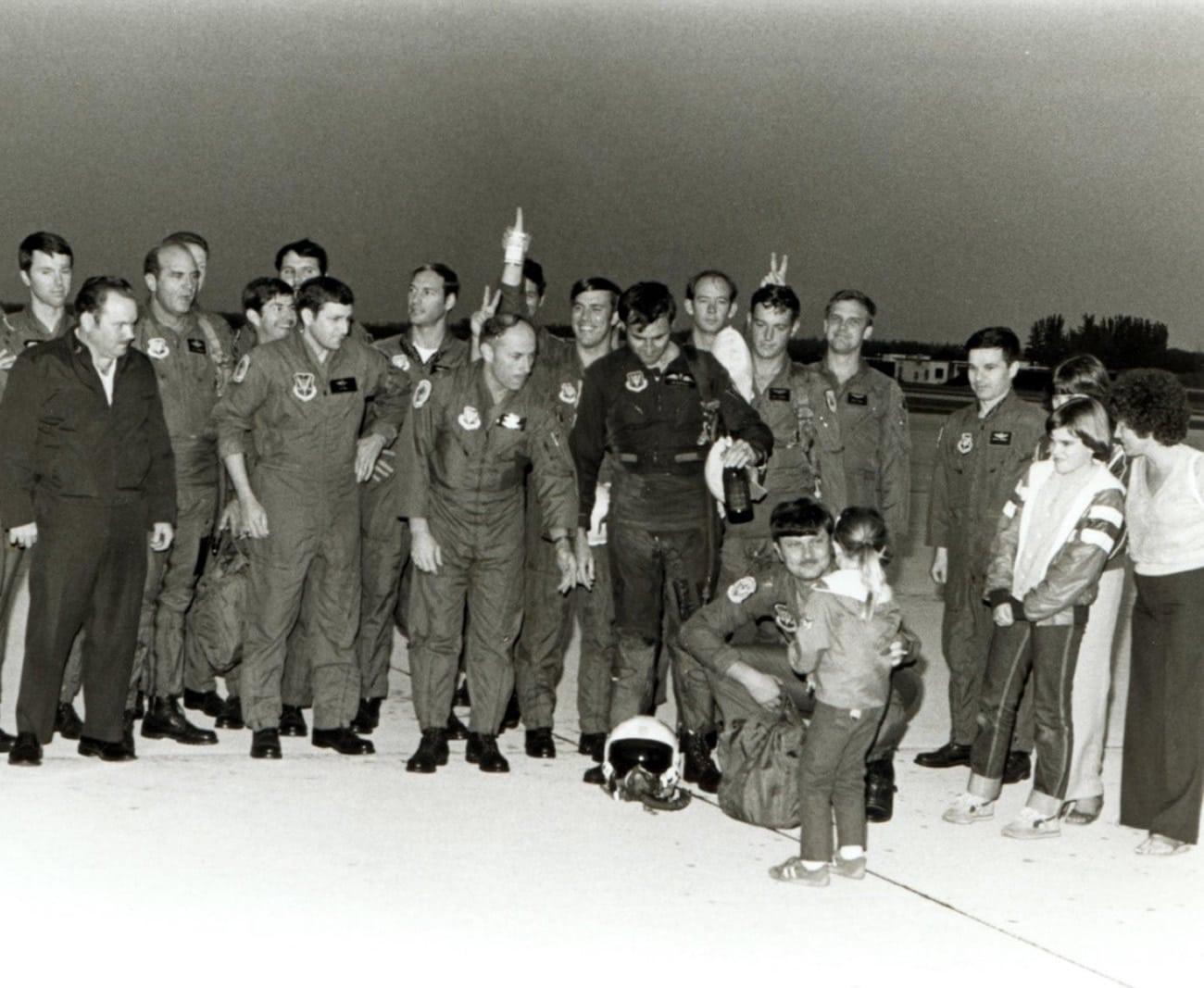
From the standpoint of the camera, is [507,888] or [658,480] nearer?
[507,888]

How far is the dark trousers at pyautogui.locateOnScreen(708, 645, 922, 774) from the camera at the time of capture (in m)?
5.66

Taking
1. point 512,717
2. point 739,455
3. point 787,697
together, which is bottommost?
point 512,717

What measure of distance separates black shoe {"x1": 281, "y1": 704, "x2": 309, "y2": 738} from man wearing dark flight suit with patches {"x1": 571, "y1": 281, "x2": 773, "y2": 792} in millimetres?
1417

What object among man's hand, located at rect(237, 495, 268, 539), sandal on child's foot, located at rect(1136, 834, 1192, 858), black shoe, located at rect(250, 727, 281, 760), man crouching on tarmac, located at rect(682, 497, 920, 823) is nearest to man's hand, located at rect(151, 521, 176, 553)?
man's hand, located at rect(237, 495, 268, 539)

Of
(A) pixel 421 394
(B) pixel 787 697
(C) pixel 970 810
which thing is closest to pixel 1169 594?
(C) pixel 970 810

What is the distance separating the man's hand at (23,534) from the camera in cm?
591

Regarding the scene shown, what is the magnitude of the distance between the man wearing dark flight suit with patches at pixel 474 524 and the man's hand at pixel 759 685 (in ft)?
2.80

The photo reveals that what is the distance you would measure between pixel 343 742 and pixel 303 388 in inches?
55.3

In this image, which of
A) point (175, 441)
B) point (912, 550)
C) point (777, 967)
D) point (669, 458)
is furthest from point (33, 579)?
point (912, 550)

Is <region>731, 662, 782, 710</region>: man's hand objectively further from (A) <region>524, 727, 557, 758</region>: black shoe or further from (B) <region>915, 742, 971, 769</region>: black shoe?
(B) <region>915, 742, 971, 769</region>: black shoe

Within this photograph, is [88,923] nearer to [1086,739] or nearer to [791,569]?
[791,569]

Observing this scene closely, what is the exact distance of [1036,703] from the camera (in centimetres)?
554

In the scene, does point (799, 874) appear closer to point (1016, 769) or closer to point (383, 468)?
point (1016, 769)

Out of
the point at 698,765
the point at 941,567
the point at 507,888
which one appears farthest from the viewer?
the point at 941,567
